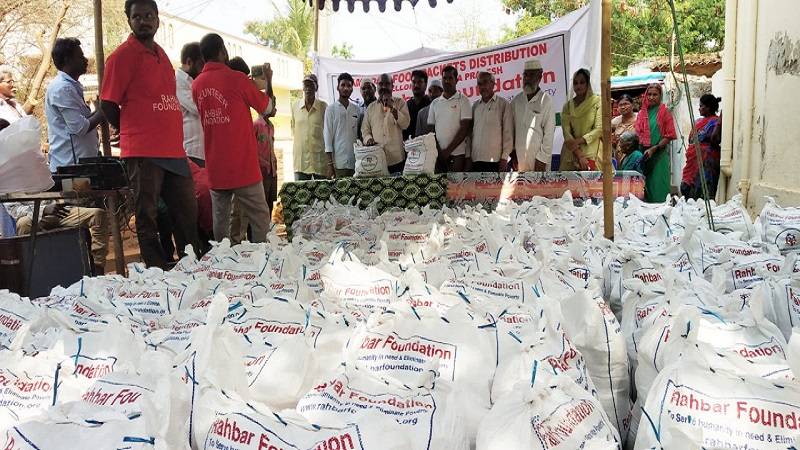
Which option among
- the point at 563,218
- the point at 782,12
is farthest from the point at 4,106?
the point at 782,12

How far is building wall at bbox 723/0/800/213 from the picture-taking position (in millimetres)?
4355

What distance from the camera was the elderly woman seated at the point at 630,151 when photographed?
7.59 metres

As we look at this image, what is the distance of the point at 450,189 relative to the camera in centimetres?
550

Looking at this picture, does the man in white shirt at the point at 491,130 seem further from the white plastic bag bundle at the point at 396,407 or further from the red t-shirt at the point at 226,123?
the white plastic bag bundle at the point at 396,407

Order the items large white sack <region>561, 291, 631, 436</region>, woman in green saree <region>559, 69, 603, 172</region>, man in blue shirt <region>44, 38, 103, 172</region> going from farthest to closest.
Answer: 1. woman in green saree <region>559, 69, 603, 172</region>
2. man in blue shirt <region>44, 38, 103, 172</region>
3. large white sack <region>561, 291, 631, 436</region>

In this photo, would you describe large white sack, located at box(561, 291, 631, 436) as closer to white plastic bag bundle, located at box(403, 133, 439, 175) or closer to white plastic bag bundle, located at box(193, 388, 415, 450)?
white plastic bag bundle, located at box(193, 388, 415, 450)

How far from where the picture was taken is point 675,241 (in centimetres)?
270

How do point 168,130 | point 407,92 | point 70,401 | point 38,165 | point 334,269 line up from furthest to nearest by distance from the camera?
point 407,92 → point 168,130 → point 38,165 → point 334,269 → point 70,401

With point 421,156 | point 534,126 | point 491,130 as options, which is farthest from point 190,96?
point 534,126

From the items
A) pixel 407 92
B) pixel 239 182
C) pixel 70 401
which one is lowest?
pixel 70 401

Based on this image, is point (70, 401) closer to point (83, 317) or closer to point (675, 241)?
point (83, 317)

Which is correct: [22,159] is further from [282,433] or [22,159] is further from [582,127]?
[582,127]

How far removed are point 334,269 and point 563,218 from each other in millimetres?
1914

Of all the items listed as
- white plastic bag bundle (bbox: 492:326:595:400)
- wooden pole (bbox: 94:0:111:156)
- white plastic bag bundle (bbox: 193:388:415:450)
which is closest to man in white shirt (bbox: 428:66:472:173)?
wooden pole (bbox: 94:0:111:156)
